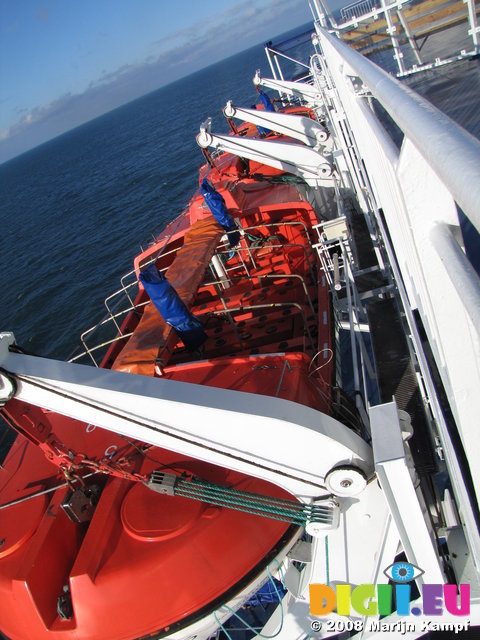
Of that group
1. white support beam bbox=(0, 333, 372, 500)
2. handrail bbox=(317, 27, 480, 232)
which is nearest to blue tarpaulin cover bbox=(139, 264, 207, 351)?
white support beam bbox=(0, 333, 372, 500)

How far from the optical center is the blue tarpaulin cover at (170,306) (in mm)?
6633

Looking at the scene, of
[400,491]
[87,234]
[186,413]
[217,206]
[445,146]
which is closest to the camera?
[445,146]

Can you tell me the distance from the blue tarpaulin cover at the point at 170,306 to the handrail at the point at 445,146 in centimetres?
507

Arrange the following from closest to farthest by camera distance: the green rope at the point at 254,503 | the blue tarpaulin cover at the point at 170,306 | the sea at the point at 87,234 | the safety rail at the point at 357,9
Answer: the green rope at the point at 254,503, the blue tarpaulin cover at the point at 170,306, the safety rail at the point at 357,9, the sea at the point at 87,234

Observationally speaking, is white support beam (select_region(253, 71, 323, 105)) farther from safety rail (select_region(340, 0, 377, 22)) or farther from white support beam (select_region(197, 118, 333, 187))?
white support beam (select_region(197, 118, 333, 187))

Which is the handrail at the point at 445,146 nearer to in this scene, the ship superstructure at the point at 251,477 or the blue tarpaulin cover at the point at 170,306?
the ship superstructure at the point at 251,477

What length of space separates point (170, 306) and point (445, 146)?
5849mm

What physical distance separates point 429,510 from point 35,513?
451cm

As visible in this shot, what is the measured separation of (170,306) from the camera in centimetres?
684

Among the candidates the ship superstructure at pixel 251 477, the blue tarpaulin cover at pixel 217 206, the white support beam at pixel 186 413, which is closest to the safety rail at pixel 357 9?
the blue tarpaulin cover at pixel 217 206

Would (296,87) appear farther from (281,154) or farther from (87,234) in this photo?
(87,234)

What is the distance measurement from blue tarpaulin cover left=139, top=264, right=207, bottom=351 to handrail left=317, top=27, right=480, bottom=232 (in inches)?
199

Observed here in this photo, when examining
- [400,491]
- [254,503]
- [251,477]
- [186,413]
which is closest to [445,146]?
[400,491]

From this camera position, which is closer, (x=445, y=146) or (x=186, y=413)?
(x=445, y=146)
